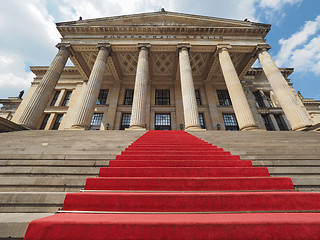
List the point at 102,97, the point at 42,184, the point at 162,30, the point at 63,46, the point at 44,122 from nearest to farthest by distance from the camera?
the point at 42,184 → the point at 63,46 → the point at 162,30 → the point at 44,122 → the point at 102,97

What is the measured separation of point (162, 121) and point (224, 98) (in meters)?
9.71

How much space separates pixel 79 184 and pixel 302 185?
4.02 meters

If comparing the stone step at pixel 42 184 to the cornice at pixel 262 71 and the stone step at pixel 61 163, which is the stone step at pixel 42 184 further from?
the cornice at pixel 262 71

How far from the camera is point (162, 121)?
55.3 feet

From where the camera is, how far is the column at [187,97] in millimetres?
9766

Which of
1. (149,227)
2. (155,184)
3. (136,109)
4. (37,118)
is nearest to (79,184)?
(155,184)

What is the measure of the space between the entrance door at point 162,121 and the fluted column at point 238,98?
7904 mm

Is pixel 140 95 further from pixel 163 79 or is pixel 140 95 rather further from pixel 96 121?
pixel 163 79

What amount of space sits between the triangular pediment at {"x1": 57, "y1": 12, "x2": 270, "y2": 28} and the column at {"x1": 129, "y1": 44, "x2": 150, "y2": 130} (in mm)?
3913

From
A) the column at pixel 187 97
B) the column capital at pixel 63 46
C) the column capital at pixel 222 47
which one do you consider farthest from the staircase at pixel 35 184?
the column capital at pixel 222 47

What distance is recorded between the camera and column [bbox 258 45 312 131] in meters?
9.77

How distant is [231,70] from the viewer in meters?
11.6

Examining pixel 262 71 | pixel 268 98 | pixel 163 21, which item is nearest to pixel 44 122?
pixel 163 21

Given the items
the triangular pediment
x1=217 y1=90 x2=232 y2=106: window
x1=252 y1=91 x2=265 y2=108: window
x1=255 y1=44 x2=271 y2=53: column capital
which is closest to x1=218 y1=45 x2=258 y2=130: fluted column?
x1=255 y1=44 x2=271 y2=53: column capital
